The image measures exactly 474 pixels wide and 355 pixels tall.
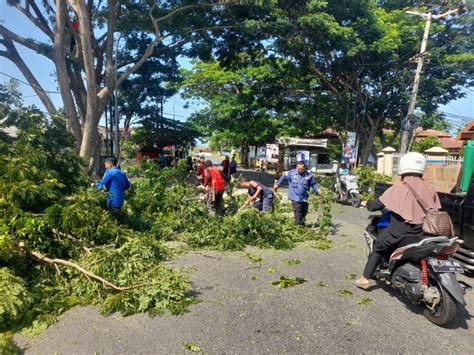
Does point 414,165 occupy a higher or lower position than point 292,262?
higher

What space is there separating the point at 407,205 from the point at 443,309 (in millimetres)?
1123

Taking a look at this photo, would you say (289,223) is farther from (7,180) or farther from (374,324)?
(7,180)

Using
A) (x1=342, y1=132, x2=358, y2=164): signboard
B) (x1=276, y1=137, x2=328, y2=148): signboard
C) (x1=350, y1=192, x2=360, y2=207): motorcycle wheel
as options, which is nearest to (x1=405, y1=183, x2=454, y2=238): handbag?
(x1=350, y1=192, x2=360, y2=207): motorcycle wheel

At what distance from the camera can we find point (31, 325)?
3926 millimetres

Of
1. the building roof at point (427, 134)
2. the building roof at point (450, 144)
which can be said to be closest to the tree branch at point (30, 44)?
the building roof at point (427, 134)

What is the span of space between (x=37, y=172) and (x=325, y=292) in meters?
4.76

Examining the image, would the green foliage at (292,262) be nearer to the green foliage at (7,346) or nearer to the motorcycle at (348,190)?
the green foliage at (7,346)

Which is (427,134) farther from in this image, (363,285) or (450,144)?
(363,285)

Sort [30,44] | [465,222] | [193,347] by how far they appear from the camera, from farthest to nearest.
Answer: [30,44] → [465,222] → [193,347]

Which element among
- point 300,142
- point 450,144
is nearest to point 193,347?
point 300,142

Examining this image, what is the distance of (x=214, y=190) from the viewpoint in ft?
30.2

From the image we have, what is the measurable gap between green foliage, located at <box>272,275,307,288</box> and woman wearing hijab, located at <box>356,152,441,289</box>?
46.9 inches

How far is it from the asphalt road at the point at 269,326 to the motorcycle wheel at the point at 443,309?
0.28 feet

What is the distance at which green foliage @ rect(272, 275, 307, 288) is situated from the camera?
5.14m
